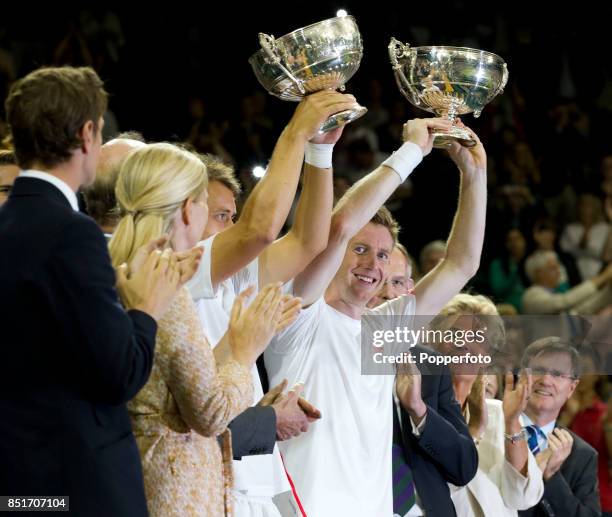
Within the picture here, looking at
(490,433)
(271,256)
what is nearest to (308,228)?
(271,256)

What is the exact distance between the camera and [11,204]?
2.07 meters

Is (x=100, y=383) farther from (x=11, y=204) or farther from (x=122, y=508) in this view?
(x=11, y=204)

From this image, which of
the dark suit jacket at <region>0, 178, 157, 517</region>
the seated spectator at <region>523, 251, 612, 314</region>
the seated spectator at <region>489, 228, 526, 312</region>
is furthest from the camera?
the seated spectator at <region>489, 228, 526, 312</region>

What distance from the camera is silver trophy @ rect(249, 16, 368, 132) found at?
3.03m

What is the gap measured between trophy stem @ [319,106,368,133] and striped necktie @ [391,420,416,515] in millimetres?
1096

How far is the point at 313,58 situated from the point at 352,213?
17.6 inches

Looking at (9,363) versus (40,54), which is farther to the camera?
(40,54)

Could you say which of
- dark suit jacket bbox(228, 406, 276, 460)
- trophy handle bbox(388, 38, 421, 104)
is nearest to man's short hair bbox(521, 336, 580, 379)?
trophy handle bbox(388, 38, 421, 104)

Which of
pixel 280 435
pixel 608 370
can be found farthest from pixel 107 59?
pixel 280 435

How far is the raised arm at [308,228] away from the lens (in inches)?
117

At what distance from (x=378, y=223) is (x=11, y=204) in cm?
170

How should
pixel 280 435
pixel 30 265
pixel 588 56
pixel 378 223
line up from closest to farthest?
pixel 30 265
pixel 280 435
pixel 378 223
pixel 588 56

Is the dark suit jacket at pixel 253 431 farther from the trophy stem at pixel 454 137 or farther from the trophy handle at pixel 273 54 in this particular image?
the trophy stem at pixel 454 137

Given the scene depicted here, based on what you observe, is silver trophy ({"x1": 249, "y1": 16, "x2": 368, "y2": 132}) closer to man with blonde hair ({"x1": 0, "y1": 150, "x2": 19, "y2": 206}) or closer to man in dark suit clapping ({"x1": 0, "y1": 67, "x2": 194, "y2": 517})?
man with blonde hair ({"x1": 0, "y1": 150, "x2": 19, "y2": 206})
